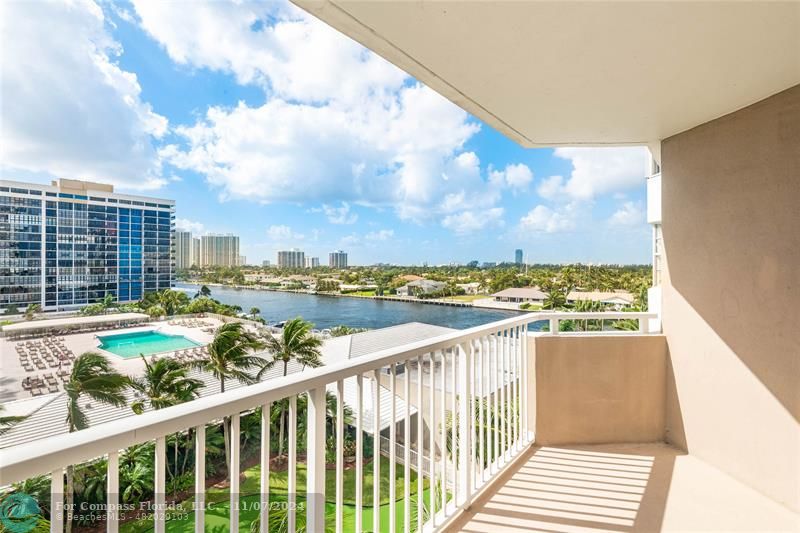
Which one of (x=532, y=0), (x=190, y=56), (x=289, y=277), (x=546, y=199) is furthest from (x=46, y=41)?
(x=546, y=199)

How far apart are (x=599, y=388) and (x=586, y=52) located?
2.25 m

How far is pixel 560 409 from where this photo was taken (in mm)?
2699

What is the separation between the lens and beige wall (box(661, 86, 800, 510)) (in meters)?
2.01

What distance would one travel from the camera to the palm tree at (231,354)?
6.07 m

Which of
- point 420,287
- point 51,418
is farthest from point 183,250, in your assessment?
point 420,287

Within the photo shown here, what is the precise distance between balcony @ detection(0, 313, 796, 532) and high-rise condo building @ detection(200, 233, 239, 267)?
6.42 metres

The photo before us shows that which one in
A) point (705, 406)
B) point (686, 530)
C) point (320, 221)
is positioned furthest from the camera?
point (320, 221)

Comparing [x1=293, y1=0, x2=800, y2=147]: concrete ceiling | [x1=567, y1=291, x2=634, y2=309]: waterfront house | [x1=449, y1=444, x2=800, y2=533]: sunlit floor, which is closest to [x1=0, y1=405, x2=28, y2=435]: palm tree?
[x1=449, y1=444, x2=800, y2=533]: sunlit floor

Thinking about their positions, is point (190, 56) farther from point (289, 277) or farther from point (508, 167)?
point (508, 167)

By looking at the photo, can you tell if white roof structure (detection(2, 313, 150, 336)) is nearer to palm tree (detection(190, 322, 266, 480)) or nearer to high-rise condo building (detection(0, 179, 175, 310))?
high-rise condo building (detection(0, 179, 175, 310))

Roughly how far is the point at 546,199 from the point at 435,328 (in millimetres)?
20506

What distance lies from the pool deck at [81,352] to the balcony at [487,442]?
149 inches

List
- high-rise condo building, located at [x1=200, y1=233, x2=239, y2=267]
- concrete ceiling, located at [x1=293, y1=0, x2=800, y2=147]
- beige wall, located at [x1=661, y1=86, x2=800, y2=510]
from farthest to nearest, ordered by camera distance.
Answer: high-rise condo building, located at [x1=200, y1=233, x2=239, y2=267]
beige wall, located at [x1=661, y1=86, x2=800, y2=510]
concrete ceiling, located at [x1=293, y1=0, x2=800, y2=147]

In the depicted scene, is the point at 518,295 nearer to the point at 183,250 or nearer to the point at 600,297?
the point at 600,297
